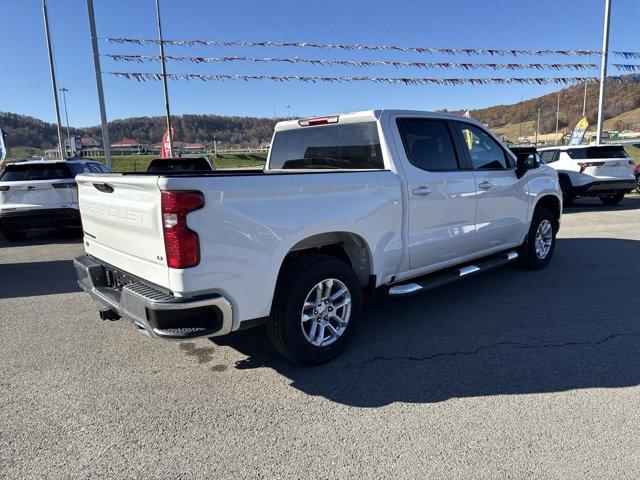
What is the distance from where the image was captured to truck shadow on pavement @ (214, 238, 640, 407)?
3.32 m

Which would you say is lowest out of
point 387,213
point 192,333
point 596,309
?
point 596,309

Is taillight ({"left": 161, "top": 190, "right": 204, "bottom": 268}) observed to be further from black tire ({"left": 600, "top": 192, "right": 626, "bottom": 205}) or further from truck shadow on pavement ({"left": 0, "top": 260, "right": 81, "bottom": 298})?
black tire ({"left": 600, "top": 192, "right": 626, "bottom": 205})

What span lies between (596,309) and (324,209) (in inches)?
126

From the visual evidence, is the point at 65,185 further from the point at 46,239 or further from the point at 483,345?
the point at 483,345

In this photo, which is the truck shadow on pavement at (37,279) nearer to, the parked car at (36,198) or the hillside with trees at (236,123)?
the parked car at (36,198)

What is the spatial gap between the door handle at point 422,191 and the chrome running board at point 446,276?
0.81m

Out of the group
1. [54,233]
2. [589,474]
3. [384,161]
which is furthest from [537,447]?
[54,233]

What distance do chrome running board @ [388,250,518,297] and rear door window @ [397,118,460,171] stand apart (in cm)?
104

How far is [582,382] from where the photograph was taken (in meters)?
3.33

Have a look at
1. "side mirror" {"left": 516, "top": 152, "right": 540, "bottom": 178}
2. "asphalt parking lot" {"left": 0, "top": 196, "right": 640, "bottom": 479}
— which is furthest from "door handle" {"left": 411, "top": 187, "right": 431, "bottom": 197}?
"side mirror" {"left": 516, "top": 152, "right": 540, "bottom": 178}

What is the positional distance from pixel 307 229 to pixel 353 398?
3.90ft

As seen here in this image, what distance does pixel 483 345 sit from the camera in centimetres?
397

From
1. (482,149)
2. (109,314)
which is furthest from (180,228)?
(482,149)

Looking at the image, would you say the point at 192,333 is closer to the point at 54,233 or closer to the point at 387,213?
the point at 387,213
